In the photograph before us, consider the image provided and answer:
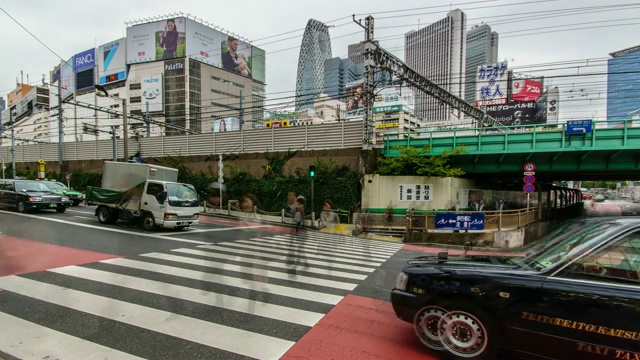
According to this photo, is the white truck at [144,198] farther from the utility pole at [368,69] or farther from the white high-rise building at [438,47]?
the white high-rise building at [438,47]

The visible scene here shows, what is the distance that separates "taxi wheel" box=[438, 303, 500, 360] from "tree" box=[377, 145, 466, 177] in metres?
16.6

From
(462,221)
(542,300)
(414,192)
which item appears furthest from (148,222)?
(414,192)

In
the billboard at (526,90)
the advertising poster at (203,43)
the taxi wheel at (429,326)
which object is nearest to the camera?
the taxi wheel at (429,326)

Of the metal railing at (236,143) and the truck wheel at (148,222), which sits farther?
the metal railing at (236,143)

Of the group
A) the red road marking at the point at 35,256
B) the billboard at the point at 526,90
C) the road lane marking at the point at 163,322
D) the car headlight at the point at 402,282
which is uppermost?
the billboard at the point at 526,90

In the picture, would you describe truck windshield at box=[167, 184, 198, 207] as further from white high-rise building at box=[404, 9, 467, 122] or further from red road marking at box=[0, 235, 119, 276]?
white high-rise building at box=[404, 9, 467, 122]

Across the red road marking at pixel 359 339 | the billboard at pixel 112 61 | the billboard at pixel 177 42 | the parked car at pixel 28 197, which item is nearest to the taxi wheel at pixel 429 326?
the red road marking at pixel 359 339

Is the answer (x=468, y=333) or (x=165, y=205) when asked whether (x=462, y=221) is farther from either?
(x=165, y=205)

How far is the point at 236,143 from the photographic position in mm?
25922

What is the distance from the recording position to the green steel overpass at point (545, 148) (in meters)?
17.1

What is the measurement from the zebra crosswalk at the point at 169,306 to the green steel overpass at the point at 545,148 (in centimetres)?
1460

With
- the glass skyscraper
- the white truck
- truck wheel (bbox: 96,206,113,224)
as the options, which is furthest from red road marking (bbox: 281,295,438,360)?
the glass skyscraper

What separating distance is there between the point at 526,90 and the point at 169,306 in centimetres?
6621

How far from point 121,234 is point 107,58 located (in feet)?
301
